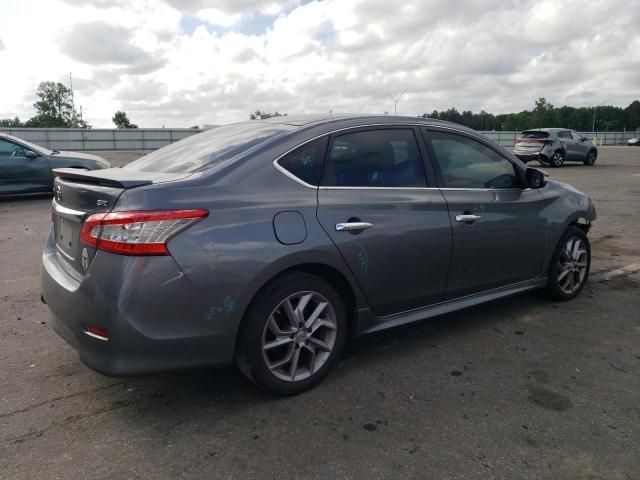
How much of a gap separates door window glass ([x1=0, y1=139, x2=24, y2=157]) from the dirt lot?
786 cm

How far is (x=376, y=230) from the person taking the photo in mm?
3314

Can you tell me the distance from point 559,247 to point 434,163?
1.63 m

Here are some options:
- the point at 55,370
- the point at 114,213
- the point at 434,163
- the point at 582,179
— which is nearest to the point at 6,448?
the point at 55,370

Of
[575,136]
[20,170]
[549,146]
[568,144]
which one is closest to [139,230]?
[20,170]

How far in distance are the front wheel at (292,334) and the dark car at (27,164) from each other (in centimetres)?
929

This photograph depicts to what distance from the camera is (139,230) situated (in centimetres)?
259

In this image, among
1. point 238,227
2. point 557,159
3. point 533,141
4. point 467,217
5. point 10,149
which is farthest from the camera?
point 557,159

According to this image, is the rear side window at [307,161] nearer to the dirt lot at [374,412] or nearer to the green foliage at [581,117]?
the dirt lot at [374,412]

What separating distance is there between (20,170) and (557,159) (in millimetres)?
19754

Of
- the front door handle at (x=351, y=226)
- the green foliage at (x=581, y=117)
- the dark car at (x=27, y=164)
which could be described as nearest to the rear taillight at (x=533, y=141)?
the dark car at (x=27, y=164)

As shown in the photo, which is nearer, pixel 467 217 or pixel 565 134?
pixel 467 217

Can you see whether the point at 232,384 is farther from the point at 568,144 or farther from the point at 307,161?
the point at 568,144

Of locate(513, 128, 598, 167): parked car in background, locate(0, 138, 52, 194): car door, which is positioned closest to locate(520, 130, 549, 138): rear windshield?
locate(513, 128, 598, 167): parked car in background

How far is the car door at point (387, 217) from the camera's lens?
127 inches
